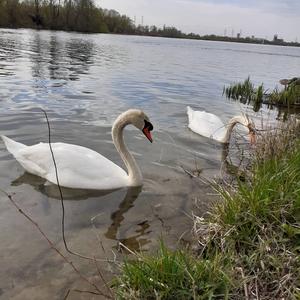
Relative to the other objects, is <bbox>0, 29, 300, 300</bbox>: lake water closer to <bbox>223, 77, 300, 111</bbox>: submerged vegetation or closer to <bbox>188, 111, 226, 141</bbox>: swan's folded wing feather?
<bbox>188, 111, 226, 141</bbox>: swan's folded wing feather

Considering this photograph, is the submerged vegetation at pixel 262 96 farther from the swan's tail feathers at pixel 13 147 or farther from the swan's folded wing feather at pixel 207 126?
the swan's tail feathers at pixel 13 147

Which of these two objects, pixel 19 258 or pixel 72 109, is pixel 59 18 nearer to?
pixel 72 109

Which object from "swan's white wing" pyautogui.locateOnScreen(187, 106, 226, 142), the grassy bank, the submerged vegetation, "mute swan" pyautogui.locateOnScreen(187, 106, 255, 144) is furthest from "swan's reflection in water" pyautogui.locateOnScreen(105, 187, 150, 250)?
the submerged vegetation

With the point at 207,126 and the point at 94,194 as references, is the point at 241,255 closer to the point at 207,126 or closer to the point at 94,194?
the point at 94,194

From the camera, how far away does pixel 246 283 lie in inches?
122

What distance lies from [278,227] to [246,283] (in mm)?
684

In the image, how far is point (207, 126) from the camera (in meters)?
9.30

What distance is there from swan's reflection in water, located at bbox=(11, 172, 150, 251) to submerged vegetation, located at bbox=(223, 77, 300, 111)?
1021cm

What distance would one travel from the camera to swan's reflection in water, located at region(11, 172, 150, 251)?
458 centimetres

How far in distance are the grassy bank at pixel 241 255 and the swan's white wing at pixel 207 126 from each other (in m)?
4.69

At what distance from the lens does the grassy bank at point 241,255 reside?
2932 millimetres

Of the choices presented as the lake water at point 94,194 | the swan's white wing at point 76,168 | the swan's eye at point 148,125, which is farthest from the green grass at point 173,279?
the swan's eye at point 148,125

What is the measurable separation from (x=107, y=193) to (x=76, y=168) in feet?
1.83

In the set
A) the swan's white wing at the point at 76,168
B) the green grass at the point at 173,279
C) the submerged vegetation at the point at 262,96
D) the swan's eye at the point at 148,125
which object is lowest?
the submerged vegetation at the point at 262,96
